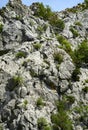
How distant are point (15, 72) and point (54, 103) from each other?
7.86 metres

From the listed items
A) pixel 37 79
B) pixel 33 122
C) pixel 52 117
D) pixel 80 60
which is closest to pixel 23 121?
pixel 33 122

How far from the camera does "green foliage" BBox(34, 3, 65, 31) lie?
67875 mm

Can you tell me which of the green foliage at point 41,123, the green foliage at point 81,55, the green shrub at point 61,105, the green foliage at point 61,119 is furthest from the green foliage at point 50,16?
the green foliage at point 41,123

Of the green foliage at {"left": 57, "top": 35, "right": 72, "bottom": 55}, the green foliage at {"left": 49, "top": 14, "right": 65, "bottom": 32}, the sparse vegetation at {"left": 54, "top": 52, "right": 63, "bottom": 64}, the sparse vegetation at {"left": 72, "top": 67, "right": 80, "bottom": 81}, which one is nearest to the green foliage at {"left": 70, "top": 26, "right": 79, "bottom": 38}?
the green foliage at {"left": 49, "top": 14, "right": 65, "bottom": 32}

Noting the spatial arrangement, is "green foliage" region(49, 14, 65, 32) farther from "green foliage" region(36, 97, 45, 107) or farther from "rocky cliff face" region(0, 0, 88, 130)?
"green foliage" region(36, 97, 45, 107)

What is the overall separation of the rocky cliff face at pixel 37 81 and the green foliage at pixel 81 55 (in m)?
0.97

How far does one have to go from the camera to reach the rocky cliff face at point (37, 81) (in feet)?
147

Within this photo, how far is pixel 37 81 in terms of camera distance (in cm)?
4962

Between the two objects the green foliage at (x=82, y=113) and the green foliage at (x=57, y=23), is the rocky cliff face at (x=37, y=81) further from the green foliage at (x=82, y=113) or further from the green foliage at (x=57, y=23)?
the green foliage at (x=57, y=23)

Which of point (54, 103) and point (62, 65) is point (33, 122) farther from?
point (62, 65)

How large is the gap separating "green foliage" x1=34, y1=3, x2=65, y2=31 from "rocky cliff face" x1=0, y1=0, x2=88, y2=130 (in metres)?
3.60

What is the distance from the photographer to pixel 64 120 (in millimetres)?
45438

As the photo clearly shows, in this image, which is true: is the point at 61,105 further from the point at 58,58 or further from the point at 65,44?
the point at 65,44

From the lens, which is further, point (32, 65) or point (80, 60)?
point (80, 60)
